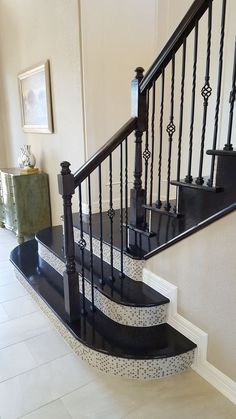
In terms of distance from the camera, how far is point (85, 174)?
6.29 ft

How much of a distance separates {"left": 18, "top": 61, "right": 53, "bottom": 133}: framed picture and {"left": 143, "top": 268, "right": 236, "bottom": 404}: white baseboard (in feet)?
8.09

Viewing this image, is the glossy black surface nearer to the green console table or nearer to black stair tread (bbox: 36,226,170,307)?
black stair tread (bbox: 36,226,170,307)

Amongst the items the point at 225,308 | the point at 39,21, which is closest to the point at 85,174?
the point at 225,308

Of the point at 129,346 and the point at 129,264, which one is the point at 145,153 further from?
the point at 129,346

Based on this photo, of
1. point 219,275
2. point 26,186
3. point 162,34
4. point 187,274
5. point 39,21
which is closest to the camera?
point 219,275

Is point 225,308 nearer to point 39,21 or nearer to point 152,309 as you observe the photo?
point 152,309

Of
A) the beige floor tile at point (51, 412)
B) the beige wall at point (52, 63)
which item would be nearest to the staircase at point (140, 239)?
the beige floor tile at point (51, 412)

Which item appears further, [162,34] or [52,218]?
[52,218]

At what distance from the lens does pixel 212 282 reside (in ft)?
5.53

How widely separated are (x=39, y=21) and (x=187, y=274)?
11.0 ft

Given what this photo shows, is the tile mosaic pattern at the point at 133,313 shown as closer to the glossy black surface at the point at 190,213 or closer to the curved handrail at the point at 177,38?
the glossy black surface at the point at 190,213

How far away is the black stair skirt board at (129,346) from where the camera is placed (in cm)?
178

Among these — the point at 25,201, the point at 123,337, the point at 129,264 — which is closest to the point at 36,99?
the point at 25,201

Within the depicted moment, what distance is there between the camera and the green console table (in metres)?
3.89
